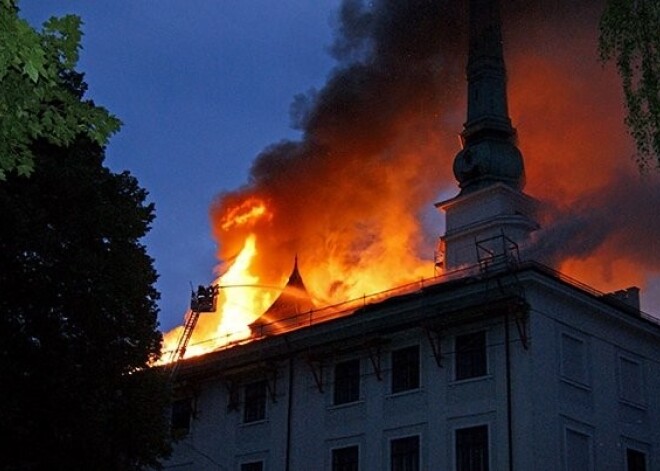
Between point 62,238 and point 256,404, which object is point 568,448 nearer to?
point 256,404

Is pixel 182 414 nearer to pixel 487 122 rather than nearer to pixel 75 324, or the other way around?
pixel 75 324

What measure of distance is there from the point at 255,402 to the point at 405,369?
24.4 feet

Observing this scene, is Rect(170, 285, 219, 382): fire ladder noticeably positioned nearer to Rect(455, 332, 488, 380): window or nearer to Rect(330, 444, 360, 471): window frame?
Rect(330, 444, 360, 471): window frame

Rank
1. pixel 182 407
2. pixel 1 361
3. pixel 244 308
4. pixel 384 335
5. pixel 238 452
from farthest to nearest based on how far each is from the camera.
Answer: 1. pixel 244 308
2. pixel 182 407
3. pixel 238 452
4. pixel 384 335
5. pixel 1 361

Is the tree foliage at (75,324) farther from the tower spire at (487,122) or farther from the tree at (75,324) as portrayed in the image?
the tower spire at (487,122)

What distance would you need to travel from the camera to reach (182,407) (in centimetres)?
4247

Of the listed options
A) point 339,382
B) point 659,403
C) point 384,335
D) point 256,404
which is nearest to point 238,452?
point 256,404

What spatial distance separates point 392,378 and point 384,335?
145 centimetres

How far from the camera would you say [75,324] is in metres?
A: 24.6

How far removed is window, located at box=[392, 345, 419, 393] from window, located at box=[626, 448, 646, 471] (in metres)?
7.13

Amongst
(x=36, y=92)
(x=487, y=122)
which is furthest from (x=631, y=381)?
(x=36, y=92)

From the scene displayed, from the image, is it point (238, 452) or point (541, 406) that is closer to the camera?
point (541, 406)

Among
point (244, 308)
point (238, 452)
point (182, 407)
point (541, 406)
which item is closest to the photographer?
point (541, 406)

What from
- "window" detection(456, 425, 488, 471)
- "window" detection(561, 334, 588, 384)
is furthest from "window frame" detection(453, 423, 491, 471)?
"window" detection(561, 334, 588, 384)
